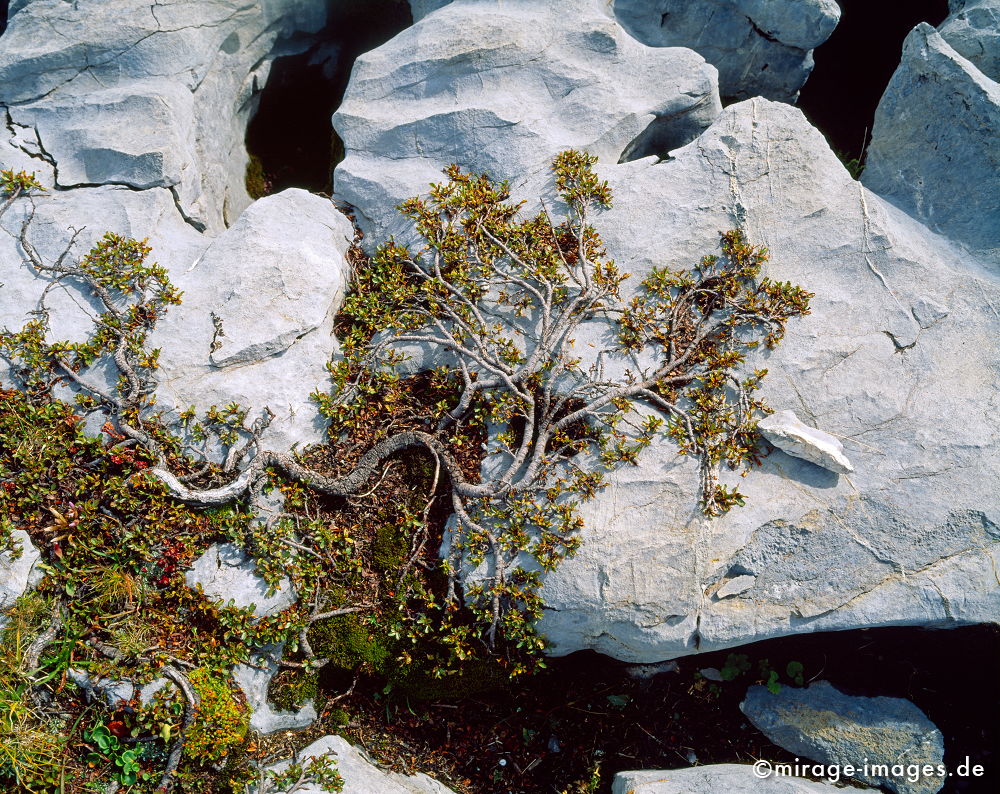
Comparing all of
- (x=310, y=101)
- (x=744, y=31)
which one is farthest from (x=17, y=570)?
(x=744, y=31)

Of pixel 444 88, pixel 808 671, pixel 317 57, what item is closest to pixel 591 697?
pixel 808 671

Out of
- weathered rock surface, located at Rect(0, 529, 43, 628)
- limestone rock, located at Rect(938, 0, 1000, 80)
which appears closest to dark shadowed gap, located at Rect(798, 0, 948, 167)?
limestone rock, located at Rect(938, 0, 1000, 80)

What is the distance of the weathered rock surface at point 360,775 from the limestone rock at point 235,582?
135 cm

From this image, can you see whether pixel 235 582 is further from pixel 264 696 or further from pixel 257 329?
pixel 257 329

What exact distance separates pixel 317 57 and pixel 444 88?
10.1 ft

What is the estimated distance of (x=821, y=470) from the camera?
18.6 ft

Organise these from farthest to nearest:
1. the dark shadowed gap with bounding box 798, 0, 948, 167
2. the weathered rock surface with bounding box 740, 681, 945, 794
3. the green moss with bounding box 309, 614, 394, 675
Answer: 1. the dark shadowed gap with bounding box 798, 0, 948, 167
2. the green moss with bounding box 309, 614, 394, 675
3. the weathered rock surface with bounding box 740, 681, 945, 794

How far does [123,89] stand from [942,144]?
932 centimetres

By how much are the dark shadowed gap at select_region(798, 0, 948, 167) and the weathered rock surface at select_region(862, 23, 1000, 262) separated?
1711 millimetres

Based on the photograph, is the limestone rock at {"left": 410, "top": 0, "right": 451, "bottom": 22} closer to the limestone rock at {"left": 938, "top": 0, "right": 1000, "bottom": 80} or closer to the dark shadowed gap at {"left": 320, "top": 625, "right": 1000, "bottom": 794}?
the limestone rock at {"left": 938, "top": 0, "right": 1000, "bottom": 80}

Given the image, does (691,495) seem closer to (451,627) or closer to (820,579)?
(820,579)

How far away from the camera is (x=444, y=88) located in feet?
23.5

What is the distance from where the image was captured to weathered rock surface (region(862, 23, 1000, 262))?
20.7 feet

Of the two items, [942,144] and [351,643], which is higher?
[942,144]
